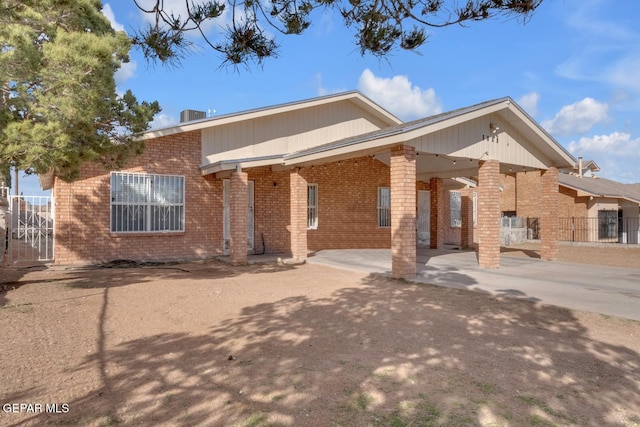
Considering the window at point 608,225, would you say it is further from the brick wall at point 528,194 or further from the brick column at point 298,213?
the brick column at point 298,213

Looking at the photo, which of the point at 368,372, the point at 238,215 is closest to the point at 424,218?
the point at 238,215

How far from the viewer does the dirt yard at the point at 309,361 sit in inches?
129

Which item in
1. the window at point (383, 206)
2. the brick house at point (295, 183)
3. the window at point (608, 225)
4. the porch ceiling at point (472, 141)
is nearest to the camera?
the porch ceiling at point (472, 141)

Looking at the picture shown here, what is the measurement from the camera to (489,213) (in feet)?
37.2

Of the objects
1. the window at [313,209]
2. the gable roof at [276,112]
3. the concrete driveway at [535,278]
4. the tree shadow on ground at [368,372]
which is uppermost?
the gable roof at [276,112]

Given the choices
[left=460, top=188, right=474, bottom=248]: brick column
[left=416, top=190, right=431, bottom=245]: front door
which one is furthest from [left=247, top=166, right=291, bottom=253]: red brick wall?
[left=460, top=188, right=474, bottom=248]: brick column

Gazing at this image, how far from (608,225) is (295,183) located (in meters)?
24.6

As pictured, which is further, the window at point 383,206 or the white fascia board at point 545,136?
the window at point 383,206

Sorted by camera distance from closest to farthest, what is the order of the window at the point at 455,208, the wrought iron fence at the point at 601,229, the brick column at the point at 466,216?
the brick column at the point at 466,216 < the window at the point at 455,208 < the wrought iron fence at the point at 601,229

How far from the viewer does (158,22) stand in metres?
5.82

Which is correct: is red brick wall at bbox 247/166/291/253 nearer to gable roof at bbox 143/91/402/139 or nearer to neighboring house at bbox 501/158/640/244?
gable roof at bbox 143/91/402/139

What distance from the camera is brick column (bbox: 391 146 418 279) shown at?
367 inches

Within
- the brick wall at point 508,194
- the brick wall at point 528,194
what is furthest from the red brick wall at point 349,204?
the brick wall at point 508,194

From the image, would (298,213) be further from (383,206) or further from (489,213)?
(383,206)
